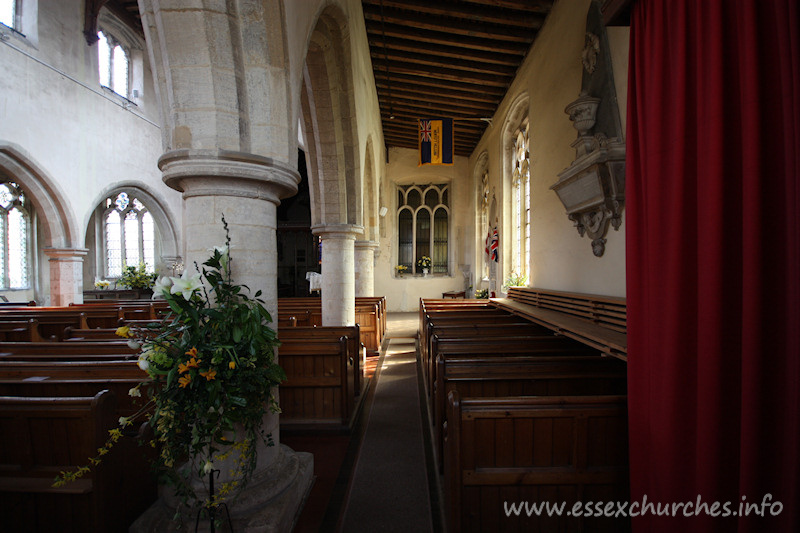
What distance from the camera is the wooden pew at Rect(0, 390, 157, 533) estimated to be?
1.78 metres

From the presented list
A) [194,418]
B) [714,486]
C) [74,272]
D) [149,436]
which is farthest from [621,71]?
[74,272]

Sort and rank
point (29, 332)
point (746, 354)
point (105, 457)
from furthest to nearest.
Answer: point (29, 332), point (105, 457), point (746, 354)

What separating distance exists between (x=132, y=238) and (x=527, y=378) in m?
14.0

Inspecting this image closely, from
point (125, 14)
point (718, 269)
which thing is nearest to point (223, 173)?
point (718, 269)

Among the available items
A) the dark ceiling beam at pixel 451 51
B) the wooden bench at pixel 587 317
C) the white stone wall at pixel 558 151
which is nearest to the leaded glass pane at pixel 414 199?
the white stone wall at pixel 558 151

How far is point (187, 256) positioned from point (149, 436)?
3.33 ft

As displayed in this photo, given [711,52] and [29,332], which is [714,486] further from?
[29,332]

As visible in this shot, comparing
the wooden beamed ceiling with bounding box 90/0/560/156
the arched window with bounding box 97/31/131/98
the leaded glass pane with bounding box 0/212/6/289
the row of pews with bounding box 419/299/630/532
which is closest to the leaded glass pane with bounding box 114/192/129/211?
the leaded glass pane with bounding box 0/212/6/289

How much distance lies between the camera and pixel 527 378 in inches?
100

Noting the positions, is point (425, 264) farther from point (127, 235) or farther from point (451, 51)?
point (127, 235)

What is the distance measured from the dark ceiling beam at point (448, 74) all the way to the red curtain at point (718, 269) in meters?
6.62

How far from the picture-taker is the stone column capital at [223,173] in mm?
2023

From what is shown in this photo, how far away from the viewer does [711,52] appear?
1.31m

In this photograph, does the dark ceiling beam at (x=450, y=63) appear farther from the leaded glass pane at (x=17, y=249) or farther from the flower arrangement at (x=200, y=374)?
the leaded glass pane at (x=17, y=249)
